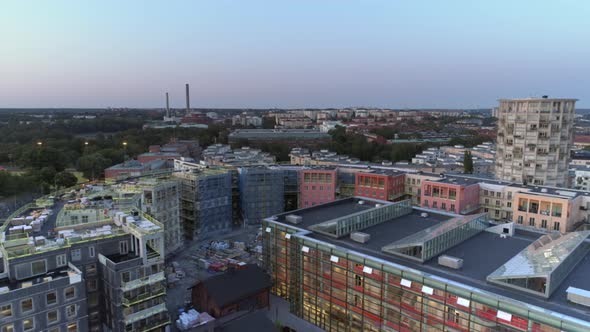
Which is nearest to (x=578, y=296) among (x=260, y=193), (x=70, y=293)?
(x=70, y=293)

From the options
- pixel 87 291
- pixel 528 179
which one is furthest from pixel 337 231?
pixel 528 179

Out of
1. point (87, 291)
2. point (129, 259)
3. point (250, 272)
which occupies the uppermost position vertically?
point (129, 259)

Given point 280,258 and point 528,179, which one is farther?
A: point 528,179

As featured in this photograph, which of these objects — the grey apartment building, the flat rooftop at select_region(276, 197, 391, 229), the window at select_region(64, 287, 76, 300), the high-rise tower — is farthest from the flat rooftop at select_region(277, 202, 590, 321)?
the high-rise tower

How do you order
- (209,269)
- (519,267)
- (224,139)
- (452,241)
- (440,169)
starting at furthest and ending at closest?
(224,139) < (440,169) < (209,269) < (452,241) < (519,267)

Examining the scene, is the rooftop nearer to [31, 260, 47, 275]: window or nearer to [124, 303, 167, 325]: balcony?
[124, 303, 167, 325]: balcony

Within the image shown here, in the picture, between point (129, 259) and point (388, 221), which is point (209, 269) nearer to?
point (129, 259)

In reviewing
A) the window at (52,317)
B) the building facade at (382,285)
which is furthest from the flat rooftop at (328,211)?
the window at (52,317)
